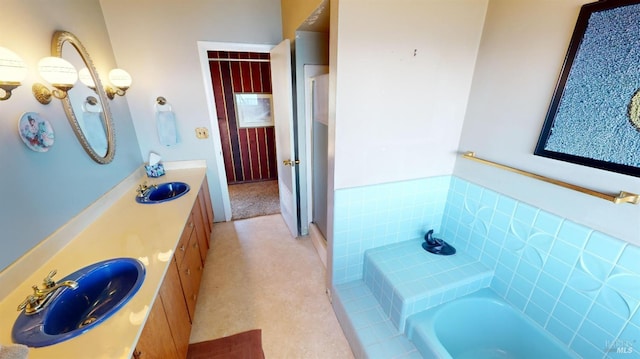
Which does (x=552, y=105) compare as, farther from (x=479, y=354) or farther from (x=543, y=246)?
(x=479, y=354)

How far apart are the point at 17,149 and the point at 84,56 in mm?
970

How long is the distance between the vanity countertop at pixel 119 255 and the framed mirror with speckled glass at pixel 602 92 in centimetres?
199

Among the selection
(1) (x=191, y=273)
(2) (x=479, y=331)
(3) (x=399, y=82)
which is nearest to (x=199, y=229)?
(1) (x=191, y=273)

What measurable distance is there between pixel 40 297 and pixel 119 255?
1.09 feet

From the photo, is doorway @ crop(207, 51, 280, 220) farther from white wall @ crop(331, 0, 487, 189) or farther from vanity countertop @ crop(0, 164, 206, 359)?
white wall @ crop(331, 0, 487, 189)

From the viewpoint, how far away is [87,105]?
1692mm

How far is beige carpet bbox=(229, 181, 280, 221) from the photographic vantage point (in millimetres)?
3367

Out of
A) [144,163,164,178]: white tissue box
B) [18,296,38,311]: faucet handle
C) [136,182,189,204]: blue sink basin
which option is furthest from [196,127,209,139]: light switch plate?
[18,296,38,311]: faucet handle

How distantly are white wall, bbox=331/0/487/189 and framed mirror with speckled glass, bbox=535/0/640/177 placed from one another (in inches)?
20.8

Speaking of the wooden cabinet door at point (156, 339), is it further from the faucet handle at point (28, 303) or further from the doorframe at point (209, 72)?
the doorframe at point (209, 72)

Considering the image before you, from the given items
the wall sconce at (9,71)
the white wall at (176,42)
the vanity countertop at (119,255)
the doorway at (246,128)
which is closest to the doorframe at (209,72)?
the white wall at (176,42)

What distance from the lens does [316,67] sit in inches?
88.5

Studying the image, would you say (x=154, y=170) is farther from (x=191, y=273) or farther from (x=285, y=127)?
(x=285, y=127)

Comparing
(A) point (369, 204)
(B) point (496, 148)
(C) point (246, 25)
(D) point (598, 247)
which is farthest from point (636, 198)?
(C) point (246, 25)
